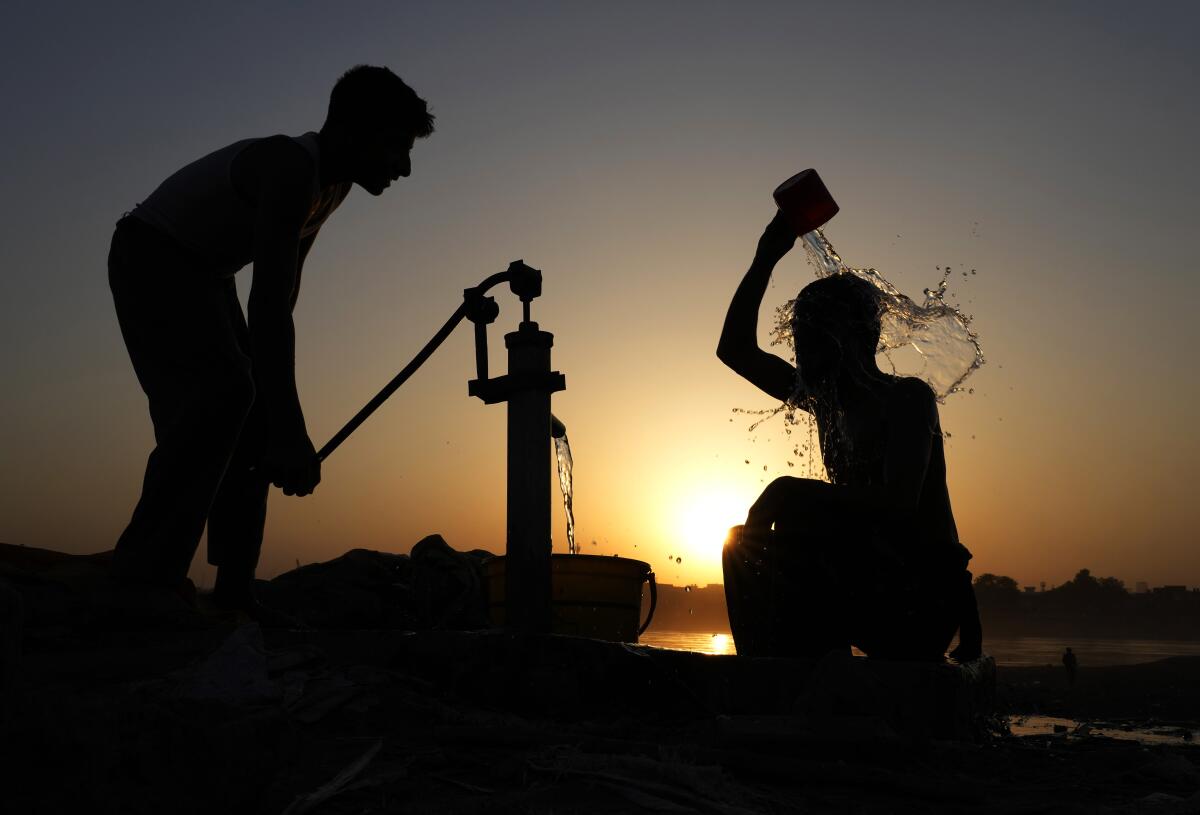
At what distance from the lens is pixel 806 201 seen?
4.18m

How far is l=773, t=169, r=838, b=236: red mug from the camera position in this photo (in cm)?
414

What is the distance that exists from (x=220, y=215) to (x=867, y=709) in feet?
10.9

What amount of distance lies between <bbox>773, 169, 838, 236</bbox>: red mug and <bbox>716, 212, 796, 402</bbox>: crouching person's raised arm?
124 millimetres

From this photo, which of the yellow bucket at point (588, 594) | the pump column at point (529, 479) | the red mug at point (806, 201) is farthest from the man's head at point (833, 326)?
the yellow bucket at point (588, 594)

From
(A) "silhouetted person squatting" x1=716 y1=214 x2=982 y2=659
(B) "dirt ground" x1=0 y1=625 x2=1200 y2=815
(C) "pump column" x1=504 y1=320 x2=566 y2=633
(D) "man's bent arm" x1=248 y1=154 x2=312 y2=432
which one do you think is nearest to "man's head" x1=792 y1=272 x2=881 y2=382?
(A) "silhouetted person squatting" x1=716 y1=214 x2=982 y2=659

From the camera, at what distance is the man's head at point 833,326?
402 centimetres

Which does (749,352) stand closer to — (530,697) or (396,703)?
(530,697)

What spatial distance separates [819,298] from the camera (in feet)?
13.4

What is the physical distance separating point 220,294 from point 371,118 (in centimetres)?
105

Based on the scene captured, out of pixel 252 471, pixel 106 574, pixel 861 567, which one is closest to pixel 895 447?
pixel 861 567

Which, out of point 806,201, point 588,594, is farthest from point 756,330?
point 588,594

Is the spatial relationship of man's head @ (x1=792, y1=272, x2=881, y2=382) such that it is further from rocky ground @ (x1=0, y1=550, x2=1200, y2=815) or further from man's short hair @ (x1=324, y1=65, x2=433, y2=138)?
man's short hair @ (x1=324, y1=65, x2=433, y2=138)

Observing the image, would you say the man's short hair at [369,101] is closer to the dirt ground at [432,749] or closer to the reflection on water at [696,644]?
the dirt ground at [432,749]

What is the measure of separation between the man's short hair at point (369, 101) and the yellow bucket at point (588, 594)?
7.78 ft
